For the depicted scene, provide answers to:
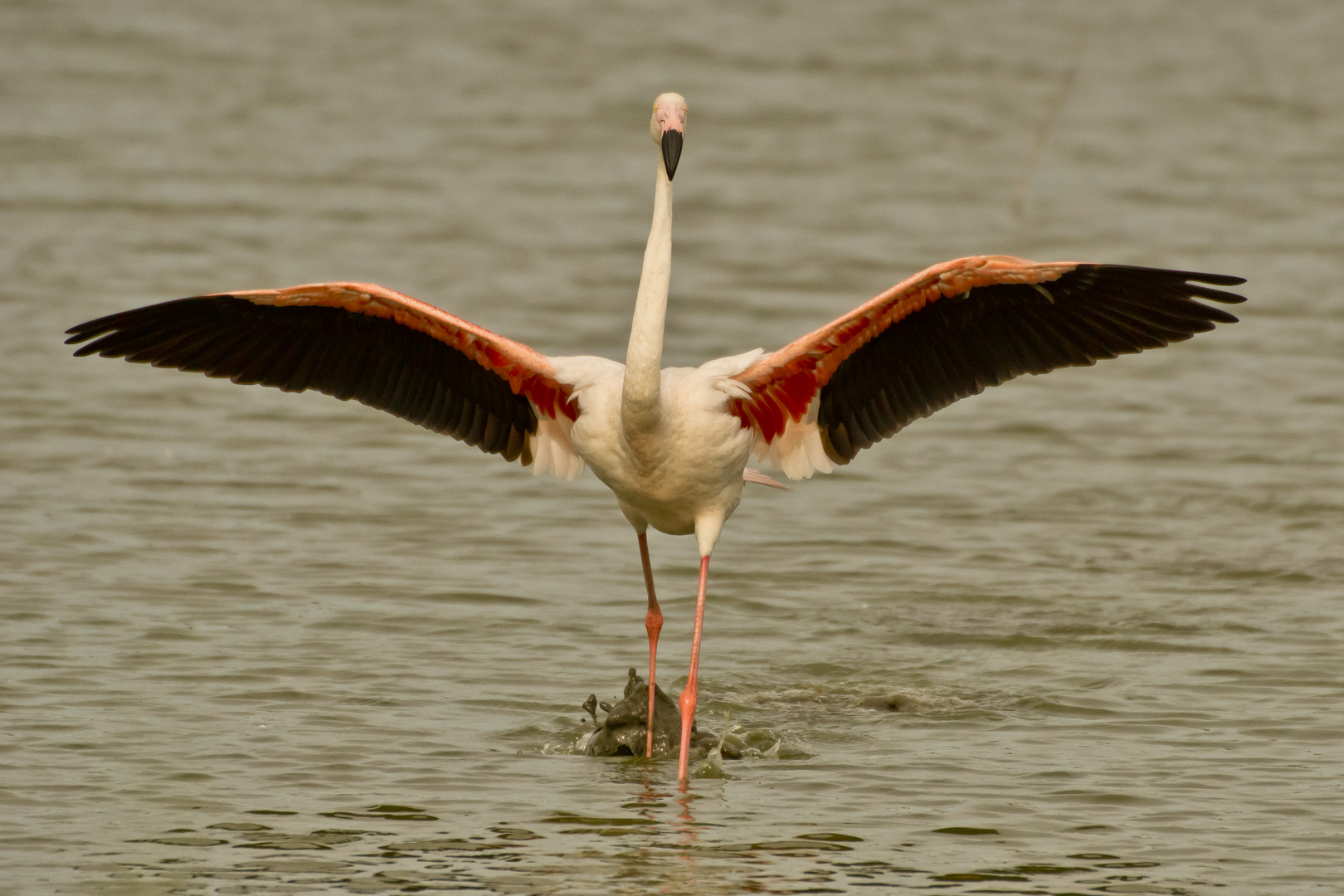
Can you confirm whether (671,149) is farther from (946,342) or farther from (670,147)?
(946,342)

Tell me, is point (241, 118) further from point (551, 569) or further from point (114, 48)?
point (551, 569)

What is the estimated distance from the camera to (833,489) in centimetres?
1446

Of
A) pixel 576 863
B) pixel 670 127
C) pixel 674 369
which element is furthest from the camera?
pixel 674 369

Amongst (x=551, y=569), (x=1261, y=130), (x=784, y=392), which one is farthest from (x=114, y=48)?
(x=784, y=392)

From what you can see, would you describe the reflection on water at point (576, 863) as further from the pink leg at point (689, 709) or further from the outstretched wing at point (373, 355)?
the outstretched wing at point (373, 355)

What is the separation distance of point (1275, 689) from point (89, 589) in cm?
667

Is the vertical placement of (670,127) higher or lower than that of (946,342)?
higher

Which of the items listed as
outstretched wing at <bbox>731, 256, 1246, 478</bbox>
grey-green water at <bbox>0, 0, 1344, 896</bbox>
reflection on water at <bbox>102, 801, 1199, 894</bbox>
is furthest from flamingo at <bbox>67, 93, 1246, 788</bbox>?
grey-green water at <bbox>0, 0, 1344, 896</bbox>

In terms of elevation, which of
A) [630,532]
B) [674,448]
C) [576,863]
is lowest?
[576,863]

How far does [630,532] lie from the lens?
1323 cm

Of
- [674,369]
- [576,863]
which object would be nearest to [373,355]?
[674,369]

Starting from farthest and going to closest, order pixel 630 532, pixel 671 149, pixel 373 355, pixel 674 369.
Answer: pixel 630 532 < pixel 373 355 < pixel 674 369 < pixel 671 149

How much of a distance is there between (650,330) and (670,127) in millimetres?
892

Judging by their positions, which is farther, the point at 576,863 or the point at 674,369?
the point at 674,369
